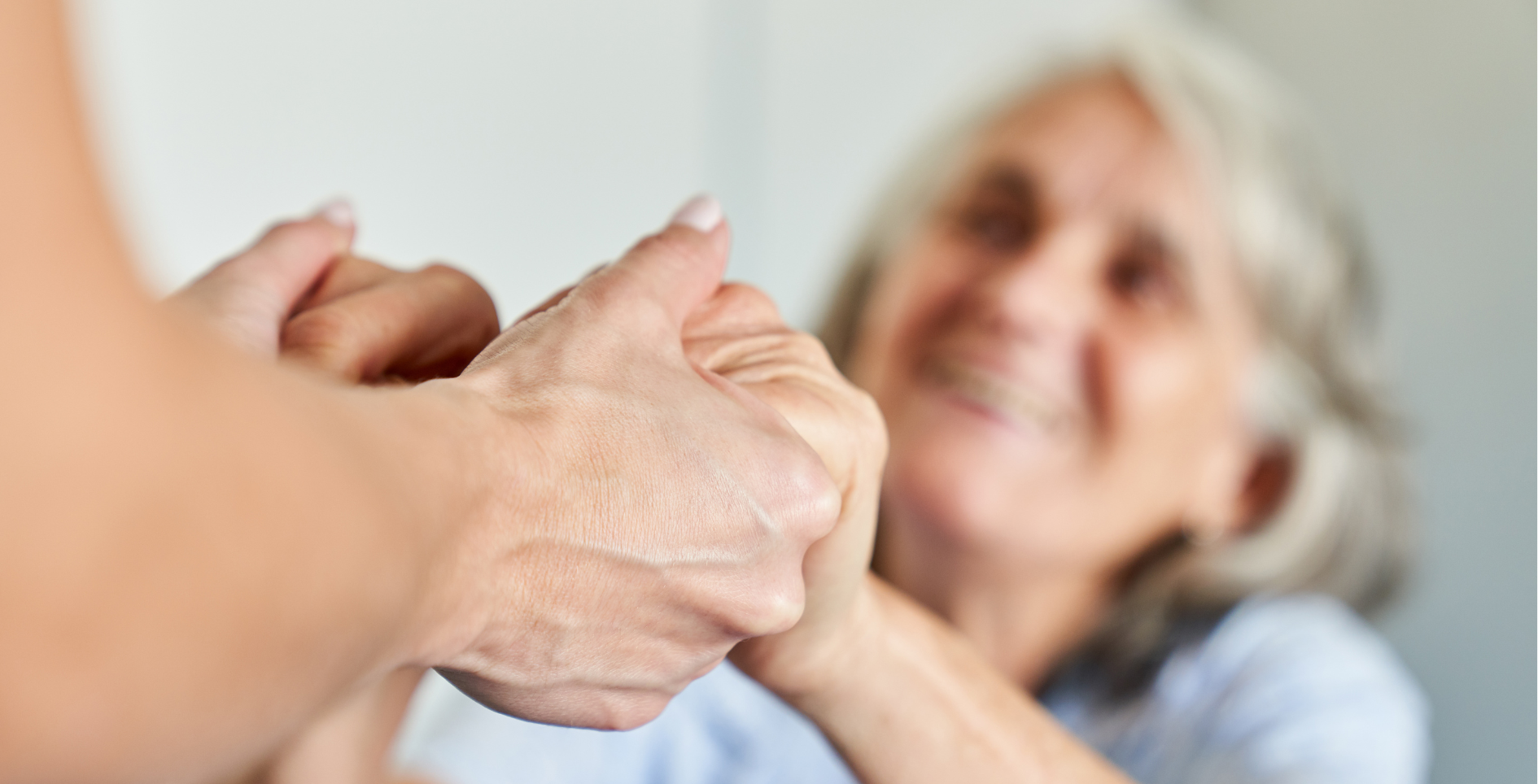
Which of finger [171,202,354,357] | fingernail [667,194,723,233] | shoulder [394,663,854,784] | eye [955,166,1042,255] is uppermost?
fingernail [667,194,723,233]

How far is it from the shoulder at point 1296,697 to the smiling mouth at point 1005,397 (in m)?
0.28

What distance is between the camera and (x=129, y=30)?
3.22 feet

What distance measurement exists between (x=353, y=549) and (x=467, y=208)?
1157mm

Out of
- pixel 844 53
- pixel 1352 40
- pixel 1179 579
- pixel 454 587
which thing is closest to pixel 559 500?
pixel 454 587

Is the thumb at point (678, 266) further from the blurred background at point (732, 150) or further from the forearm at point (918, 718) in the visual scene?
the blurred background at point (732, 150)

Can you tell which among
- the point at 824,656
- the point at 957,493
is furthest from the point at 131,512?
the point at 957,493

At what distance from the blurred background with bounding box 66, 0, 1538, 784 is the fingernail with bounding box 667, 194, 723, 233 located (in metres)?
0.66

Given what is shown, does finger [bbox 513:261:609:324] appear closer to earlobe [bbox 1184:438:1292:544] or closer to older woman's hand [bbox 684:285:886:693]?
older woman's hand [bbox 684:285:886:693]

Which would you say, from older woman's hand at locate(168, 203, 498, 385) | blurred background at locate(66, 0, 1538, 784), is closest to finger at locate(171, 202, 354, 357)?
older woman's hand at locate(168, 203, 498, 385)

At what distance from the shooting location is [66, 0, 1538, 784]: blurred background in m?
1.07

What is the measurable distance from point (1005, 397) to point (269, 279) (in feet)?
2.27

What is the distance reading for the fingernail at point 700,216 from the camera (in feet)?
1.74

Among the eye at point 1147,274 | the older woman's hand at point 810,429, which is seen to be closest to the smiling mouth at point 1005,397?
the eye at point 1147,274

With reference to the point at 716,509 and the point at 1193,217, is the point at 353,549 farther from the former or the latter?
the point at 1193,217
